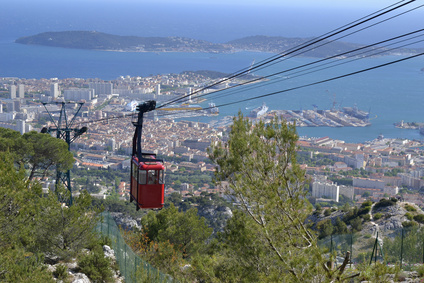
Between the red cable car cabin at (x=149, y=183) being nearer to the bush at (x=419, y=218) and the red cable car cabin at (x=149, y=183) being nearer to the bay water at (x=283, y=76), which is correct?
the bush at (x=419, y=218)

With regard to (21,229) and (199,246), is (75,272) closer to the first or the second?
(21,229)

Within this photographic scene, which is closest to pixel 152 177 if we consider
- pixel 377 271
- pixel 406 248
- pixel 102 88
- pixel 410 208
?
pixel 406 248

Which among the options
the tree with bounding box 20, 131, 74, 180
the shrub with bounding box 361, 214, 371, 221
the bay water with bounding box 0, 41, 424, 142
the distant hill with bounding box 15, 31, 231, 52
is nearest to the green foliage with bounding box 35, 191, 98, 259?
the tree with bounding box 20, 131, 74, 180

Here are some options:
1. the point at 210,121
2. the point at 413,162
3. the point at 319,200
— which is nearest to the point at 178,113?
the point at 210,121

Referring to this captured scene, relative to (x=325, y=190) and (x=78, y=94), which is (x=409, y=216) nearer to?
(x=325, y=190)

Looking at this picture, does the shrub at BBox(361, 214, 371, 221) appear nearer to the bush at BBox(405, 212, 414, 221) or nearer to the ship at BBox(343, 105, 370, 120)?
the bush at BBox(405, 212, 414, 221)

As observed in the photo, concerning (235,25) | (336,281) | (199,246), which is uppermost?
(235,25)
